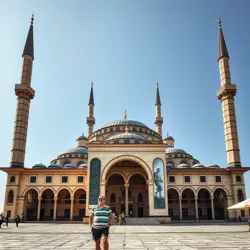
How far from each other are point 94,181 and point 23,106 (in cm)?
1545

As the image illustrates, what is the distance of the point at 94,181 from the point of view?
32125 millimetres

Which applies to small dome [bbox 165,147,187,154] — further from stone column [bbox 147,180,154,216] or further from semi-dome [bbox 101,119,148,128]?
stone column [bbox 147,180,154,216]

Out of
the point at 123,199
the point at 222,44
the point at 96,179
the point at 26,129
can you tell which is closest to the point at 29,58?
the point at 26,129

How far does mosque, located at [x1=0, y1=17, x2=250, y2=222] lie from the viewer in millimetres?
32791

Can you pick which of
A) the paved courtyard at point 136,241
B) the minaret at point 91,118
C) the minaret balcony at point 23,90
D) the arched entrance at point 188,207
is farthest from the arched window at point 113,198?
the paved courtyard at point 136,241

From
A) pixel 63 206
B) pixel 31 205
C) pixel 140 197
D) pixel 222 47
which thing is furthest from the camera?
pixel 222 47

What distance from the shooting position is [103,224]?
6.08 metres

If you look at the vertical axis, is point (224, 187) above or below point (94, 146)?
below

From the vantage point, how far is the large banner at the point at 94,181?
31.4 meters

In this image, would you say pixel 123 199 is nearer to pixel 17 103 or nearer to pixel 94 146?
pixel 94 146

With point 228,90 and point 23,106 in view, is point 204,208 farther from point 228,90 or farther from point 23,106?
point 23,106

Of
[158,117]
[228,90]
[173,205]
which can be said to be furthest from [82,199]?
[228,90]

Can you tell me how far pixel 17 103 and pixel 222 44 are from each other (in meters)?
31.8

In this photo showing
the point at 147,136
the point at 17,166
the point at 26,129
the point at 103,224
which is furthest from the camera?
the point at 147,136
